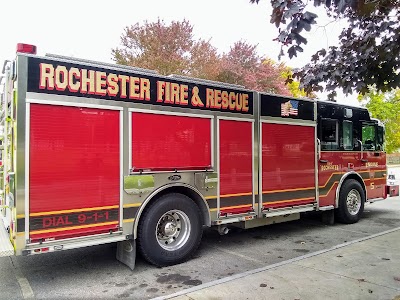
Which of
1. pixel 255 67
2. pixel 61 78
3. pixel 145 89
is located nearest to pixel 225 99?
pixel 145 89

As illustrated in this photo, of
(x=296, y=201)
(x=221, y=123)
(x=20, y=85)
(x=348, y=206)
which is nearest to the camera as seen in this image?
(x=20, y=85)

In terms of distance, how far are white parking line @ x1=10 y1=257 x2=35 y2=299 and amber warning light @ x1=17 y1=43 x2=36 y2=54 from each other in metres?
2.88

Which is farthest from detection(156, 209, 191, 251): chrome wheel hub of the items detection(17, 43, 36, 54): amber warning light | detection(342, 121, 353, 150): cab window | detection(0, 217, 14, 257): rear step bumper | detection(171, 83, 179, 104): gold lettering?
detection(342, 121, 353, 150): cab window

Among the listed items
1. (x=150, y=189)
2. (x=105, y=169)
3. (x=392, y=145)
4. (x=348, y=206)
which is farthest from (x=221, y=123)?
(x=392, y=145)

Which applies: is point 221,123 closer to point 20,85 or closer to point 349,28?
point 349,28

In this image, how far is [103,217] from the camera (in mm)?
4684

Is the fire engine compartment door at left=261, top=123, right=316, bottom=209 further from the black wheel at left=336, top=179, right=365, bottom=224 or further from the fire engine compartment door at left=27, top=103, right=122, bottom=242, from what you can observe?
the fire engine compartment door at left=27, top=103, right=122, bottom=242

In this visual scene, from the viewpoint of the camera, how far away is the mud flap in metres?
5.02

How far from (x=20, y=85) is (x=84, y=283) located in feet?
8.54

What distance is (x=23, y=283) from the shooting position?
15.2 feet

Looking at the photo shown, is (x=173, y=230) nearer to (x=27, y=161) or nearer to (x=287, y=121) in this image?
(x=27, y=161)

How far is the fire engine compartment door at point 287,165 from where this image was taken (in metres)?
6.61

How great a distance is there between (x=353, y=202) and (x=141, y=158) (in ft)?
19.1

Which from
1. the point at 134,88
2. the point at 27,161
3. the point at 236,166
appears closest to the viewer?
the point at 27,161
